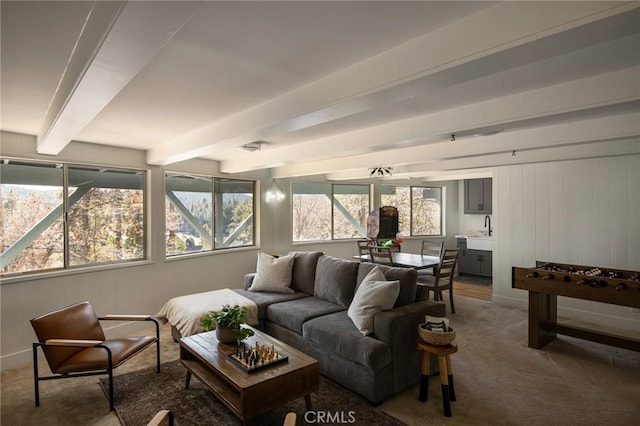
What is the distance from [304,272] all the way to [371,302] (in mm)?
1567

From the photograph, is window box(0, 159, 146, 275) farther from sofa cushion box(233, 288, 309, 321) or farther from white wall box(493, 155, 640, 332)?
white wall box(493, 155, 640, 332)

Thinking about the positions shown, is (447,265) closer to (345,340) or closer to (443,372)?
(443,372)

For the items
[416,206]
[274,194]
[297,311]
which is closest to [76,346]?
[297,311]

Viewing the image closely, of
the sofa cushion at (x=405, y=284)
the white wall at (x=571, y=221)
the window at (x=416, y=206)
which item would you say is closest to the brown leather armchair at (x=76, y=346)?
the sofa cushion at (x=405, y=284)

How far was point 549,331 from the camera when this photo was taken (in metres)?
3.89

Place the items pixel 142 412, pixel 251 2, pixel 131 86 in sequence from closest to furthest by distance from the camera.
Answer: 1. pixel 251 2
2. pixel 131 86
3. pixel 142 412

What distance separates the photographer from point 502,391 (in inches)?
114

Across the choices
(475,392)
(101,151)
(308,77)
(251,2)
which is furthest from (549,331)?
(101,151)

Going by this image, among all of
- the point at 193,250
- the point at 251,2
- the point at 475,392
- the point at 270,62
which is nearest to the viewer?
the point at 251,2

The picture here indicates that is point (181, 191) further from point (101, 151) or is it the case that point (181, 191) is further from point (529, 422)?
point (529, 422)

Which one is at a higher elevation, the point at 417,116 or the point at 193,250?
the point at 417,116

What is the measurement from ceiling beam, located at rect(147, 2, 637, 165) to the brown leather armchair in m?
2.19

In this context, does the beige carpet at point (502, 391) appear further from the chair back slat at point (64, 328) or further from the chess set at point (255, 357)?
the chess set at point (255, 357)

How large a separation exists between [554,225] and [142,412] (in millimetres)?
5566
